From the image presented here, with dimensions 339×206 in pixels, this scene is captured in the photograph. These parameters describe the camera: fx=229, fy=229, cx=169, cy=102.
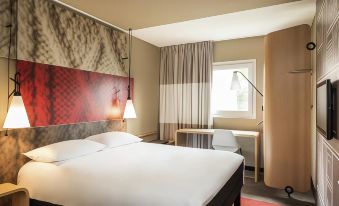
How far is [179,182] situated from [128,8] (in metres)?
2.13

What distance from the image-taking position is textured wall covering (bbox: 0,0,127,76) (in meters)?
2.28

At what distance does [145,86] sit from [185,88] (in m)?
0.78

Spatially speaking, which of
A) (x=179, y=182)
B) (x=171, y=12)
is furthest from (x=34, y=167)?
(x=171, y=12)

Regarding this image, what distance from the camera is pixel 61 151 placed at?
2.21m

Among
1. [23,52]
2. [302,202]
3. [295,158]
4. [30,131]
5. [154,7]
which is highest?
[154,7]

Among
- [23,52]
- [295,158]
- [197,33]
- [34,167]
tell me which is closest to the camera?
[34,167]

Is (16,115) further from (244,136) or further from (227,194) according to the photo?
(244,136)

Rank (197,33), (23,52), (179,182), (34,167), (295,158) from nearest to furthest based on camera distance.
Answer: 1. (179,182)
2. (34,167)
3. (23,52)
4. (295,158)
5. (197,33)

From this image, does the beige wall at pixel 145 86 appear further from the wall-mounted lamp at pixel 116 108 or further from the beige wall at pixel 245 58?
the beige wall at pixel 245 58

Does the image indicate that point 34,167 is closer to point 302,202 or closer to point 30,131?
point 30,131

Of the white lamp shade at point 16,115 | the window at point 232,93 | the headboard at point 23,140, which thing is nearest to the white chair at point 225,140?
the window at point 232,93

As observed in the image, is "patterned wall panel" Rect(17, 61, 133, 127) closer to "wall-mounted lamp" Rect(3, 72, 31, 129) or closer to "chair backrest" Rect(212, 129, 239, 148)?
"wall-mounted lamp" Rect(3, 72, 31, 129)

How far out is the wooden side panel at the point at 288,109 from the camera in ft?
9.14

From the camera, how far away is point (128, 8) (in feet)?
9.05
